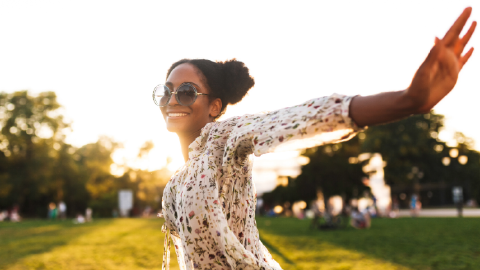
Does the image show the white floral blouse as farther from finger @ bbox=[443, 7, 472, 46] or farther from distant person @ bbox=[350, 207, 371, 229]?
distant person @ bbox=[350, 207, 371, 229]

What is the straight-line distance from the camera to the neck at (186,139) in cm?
206

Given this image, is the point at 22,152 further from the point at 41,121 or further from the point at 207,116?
the point at 207,116

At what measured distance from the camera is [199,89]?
6.64 feet

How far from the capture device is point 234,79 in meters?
2.13

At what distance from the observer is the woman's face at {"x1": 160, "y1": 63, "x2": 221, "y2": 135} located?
2.03 meters

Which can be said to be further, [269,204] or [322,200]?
[269,204]

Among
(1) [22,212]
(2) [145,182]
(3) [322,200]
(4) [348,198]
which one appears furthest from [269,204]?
(1) [22,212]

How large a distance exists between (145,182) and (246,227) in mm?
61615

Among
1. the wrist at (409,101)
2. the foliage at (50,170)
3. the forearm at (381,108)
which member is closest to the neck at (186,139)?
the forearm at (381,108)

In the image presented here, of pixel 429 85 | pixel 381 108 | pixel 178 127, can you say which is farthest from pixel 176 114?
pixel 429 85

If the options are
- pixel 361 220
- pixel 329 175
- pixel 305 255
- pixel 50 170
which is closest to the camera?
pixel 305 255

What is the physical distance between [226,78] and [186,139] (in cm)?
38

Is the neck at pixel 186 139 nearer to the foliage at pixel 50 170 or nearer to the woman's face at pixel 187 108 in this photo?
the woman's face at pixel 187 108

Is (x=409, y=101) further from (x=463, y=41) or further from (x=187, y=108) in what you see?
(x=187, y=108)
